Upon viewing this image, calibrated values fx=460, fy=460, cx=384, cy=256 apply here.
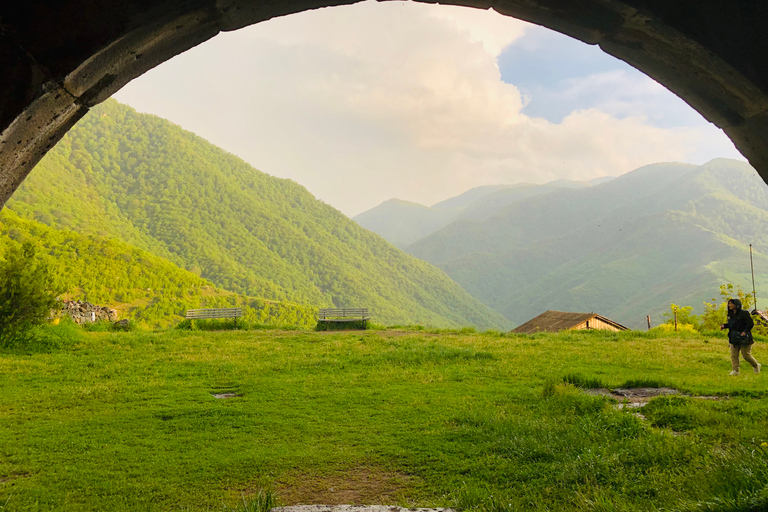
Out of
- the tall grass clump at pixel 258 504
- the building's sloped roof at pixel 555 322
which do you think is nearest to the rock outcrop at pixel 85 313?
the tall grass clump at pixel 258 504

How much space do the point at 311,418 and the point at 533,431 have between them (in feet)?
10.3

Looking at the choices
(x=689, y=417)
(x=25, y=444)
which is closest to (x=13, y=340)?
(x=25, y=444)

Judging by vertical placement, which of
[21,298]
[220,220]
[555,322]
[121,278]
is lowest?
[555,322]

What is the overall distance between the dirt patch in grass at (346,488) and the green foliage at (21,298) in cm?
1171

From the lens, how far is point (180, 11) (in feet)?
8.97

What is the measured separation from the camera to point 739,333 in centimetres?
898

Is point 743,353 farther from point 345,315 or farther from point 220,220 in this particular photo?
point 220,220

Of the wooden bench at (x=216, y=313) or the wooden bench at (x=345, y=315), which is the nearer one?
the wooden bench at (x=345, y=315)

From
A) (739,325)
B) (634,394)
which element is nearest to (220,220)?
(739,325)

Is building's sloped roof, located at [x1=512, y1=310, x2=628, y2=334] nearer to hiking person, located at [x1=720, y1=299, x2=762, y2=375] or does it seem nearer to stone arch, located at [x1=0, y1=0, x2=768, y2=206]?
hiking person, located at [x1=720, y1=299, x2=762, y2=375]

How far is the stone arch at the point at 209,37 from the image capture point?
8.21 feet

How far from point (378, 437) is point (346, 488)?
145 cm

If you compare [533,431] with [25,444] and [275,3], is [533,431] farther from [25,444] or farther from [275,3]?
[25,444]

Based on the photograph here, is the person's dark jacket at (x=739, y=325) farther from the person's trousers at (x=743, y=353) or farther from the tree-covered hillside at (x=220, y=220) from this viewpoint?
the tree-covered hillside at (x=220, y=220)
